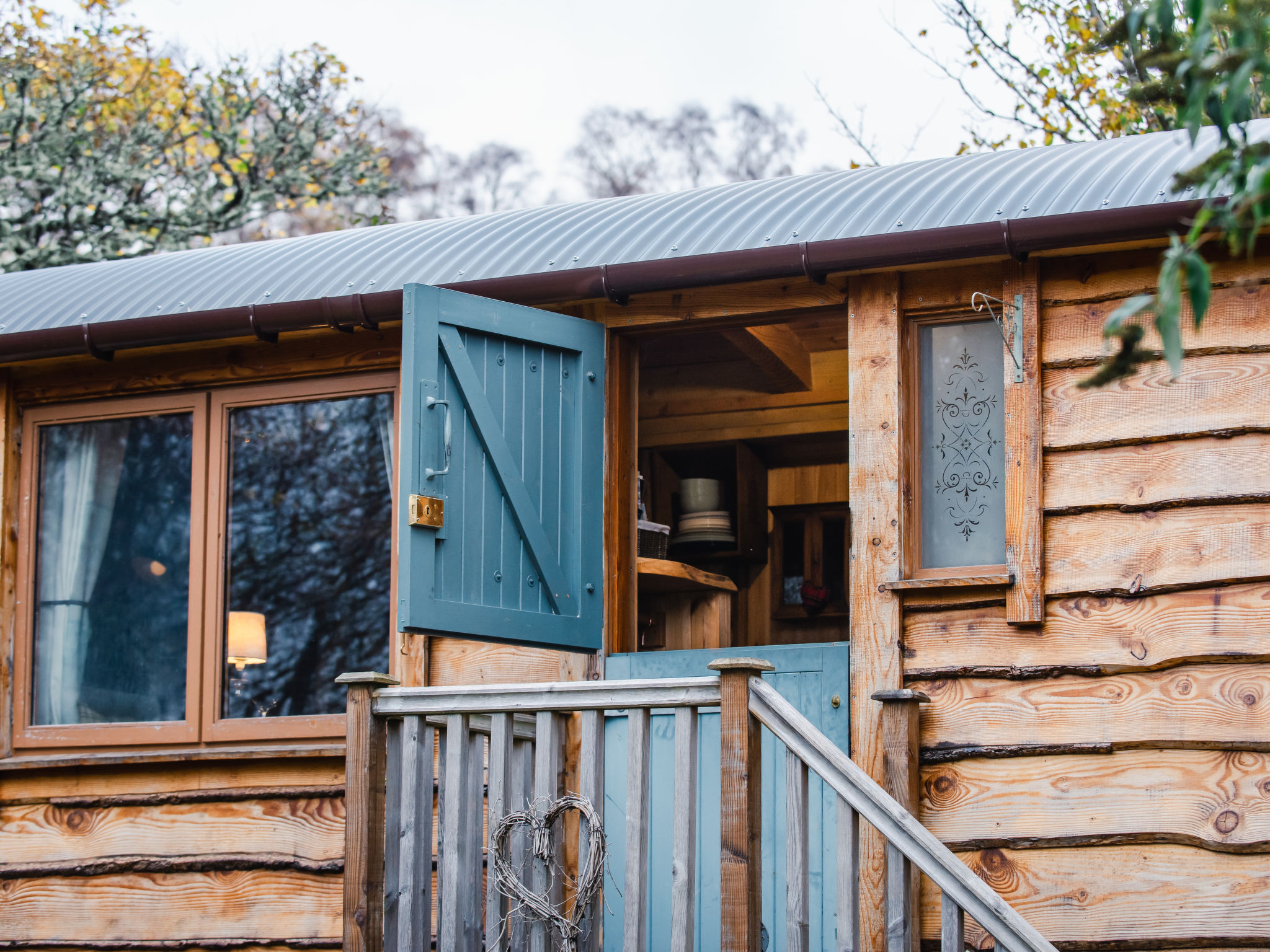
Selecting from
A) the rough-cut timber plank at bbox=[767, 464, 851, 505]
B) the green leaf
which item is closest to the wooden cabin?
the rough-cut timber plank at bbox=[767, 464, 851, 505]

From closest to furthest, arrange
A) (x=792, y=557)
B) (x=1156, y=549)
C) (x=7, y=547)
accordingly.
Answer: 1. (x=1156, y=549)
2. (x=7, y=547)
3. (x=792, y=557)

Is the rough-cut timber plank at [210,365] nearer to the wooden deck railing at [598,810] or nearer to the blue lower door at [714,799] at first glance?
the blue lower door at [714,799]

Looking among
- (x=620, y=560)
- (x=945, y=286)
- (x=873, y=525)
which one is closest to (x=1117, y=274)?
(x=945, y=286)

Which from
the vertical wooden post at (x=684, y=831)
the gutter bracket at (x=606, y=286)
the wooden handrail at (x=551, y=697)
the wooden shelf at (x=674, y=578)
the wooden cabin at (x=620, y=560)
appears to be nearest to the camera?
the vertical wooden post at (x=684, y=831)

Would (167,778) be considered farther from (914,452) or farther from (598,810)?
(914,452)

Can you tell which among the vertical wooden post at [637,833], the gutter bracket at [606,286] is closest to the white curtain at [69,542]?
the gutter bracket at [606,286]

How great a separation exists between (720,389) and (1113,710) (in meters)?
4.09

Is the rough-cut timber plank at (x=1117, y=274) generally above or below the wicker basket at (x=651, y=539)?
above

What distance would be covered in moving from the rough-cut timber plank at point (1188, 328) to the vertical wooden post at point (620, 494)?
1687 millimetres

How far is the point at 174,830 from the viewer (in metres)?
6.34

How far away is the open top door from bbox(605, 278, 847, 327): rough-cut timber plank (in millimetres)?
187

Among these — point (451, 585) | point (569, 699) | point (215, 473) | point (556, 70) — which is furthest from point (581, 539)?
point (556, 70)

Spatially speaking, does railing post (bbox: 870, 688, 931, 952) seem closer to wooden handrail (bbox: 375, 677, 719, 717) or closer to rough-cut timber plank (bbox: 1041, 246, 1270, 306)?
wooden handrail (bbox: 375, 677, 719, 717)

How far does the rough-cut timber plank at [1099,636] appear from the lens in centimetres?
516
